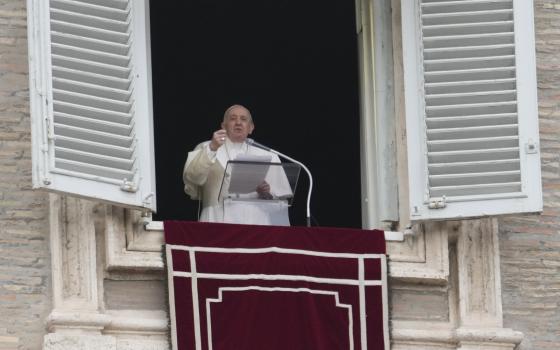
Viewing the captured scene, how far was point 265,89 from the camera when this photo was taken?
18453mm

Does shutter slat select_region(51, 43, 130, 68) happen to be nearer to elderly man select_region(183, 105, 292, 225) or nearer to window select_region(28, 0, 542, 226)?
window select_region(28, 0, 542, 226)

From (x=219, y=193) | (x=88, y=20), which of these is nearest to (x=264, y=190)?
(x=219, y=193)

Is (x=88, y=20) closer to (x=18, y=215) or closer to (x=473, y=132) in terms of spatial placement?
(x=18, y=215)

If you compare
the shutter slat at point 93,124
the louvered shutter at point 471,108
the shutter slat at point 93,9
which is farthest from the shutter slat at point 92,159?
the louvered shutter at point 471,108

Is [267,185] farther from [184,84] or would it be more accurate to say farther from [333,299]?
[184,84]

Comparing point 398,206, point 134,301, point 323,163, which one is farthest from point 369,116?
point 323,163

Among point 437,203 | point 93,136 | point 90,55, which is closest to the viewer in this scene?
point 93,136

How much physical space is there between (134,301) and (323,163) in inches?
156

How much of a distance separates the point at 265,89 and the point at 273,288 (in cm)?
420

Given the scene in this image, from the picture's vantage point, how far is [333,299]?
47.5 ft

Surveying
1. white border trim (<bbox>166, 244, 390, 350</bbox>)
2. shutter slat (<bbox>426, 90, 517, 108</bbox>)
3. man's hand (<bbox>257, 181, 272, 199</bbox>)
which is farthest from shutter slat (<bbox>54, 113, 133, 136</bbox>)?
shutter slat (<bbox>426, 90, 517, 108</bbox>)

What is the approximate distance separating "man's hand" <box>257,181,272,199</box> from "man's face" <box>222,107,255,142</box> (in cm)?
75

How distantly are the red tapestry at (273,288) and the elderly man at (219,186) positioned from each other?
2.10 ft

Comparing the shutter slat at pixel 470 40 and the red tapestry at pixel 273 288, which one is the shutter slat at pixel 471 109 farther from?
the red tapestry at pixel 273 288
